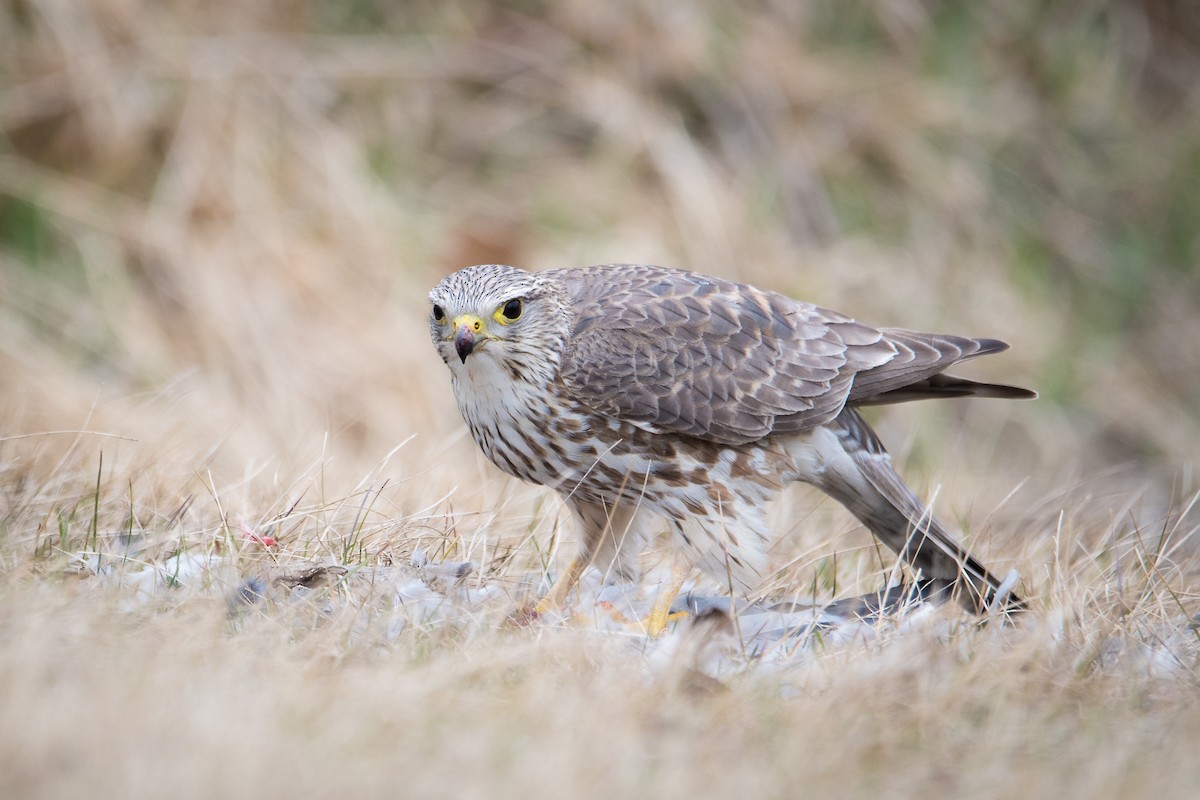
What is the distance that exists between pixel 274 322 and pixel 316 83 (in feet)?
4.65

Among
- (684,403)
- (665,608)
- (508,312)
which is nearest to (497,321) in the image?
(508,312)

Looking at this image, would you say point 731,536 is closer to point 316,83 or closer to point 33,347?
point 33,347

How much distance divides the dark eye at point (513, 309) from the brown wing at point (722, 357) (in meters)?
0.17

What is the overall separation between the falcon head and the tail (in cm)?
90

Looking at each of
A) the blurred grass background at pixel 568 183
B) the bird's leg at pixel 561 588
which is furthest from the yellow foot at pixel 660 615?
the blurred grass background at pixel 568 183

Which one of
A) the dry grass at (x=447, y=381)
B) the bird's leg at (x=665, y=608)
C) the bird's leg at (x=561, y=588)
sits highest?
the dry grass at (x=447, y=381)

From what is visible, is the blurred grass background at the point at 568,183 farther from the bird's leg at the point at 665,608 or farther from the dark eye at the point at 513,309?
the bird's leg at the point at 665,608

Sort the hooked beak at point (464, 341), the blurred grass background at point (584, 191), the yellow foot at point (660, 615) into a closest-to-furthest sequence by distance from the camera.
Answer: the yellow foot at point (660, 615)
the hooked beak at point (464, 341)
the blurred grass background at point (584, 191)

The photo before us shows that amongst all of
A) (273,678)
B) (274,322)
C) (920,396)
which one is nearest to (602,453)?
(920,396)

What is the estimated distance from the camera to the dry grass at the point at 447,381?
231 cm

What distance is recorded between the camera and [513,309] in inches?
137

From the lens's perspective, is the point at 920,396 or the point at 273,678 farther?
the point at 920,396

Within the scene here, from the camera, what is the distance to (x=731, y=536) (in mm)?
3518

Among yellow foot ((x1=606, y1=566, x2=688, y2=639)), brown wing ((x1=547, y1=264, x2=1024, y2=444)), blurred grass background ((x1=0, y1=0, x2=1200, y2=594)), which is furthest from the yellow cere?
blurred grass background ((x1=0, y1=0, x2=1200, y2=594))
